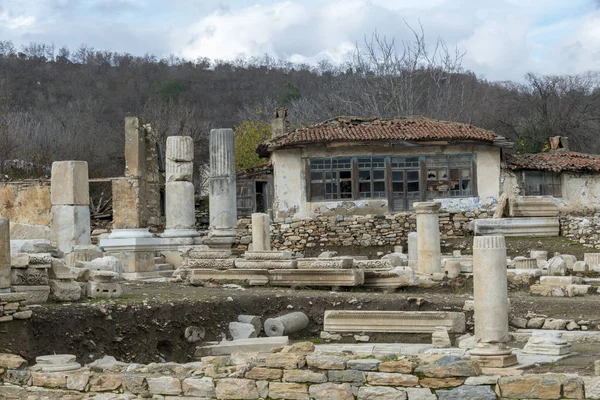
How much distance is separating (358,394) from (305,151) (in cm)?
2478

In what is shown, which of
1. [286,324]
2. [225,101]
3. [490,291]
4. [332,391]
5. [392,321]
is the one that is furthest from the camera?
[225,101]

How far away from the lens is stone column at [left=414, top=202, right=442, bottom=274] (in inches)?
794

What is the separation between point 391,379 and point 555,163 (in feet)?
89.2

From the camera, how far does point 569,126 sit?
4875 centimetres

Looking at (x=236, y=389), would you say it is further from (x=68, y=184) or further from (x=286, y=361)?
(x=68, y=184)

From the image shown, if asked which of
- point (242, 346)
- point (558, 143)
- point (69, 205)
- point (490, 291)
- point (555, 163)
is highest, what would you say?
point (558, 143)

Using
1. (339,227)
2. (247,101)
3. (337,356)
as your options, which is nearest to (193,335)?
(337,356)

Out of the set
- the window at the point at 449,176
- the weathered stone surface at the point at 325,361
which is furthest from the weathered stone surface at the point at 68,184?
the window at the point at 449,176

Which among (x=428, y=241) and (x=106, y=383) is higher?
(x=428, y=241)

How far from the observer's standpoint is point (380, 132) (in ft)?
110

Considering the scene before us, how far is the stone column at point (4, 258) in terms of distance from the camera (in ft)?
41.8

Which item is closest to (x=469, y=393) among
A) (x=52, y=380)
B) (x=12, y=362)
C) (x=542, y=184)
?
(x=52, y=380)

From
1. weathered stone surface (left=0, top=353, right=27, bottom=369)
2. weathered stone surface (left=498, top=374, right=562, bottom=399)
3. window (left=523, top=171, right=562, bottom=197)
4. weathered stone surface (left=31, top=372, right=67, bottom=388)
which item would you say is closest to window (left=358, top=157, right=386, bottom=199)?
window (left=523, top=171, right=562, bottom=197)

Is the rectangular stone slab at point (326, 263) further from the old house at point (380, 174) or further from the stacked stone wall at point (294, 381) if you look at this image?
the old house at point (380, 174)
